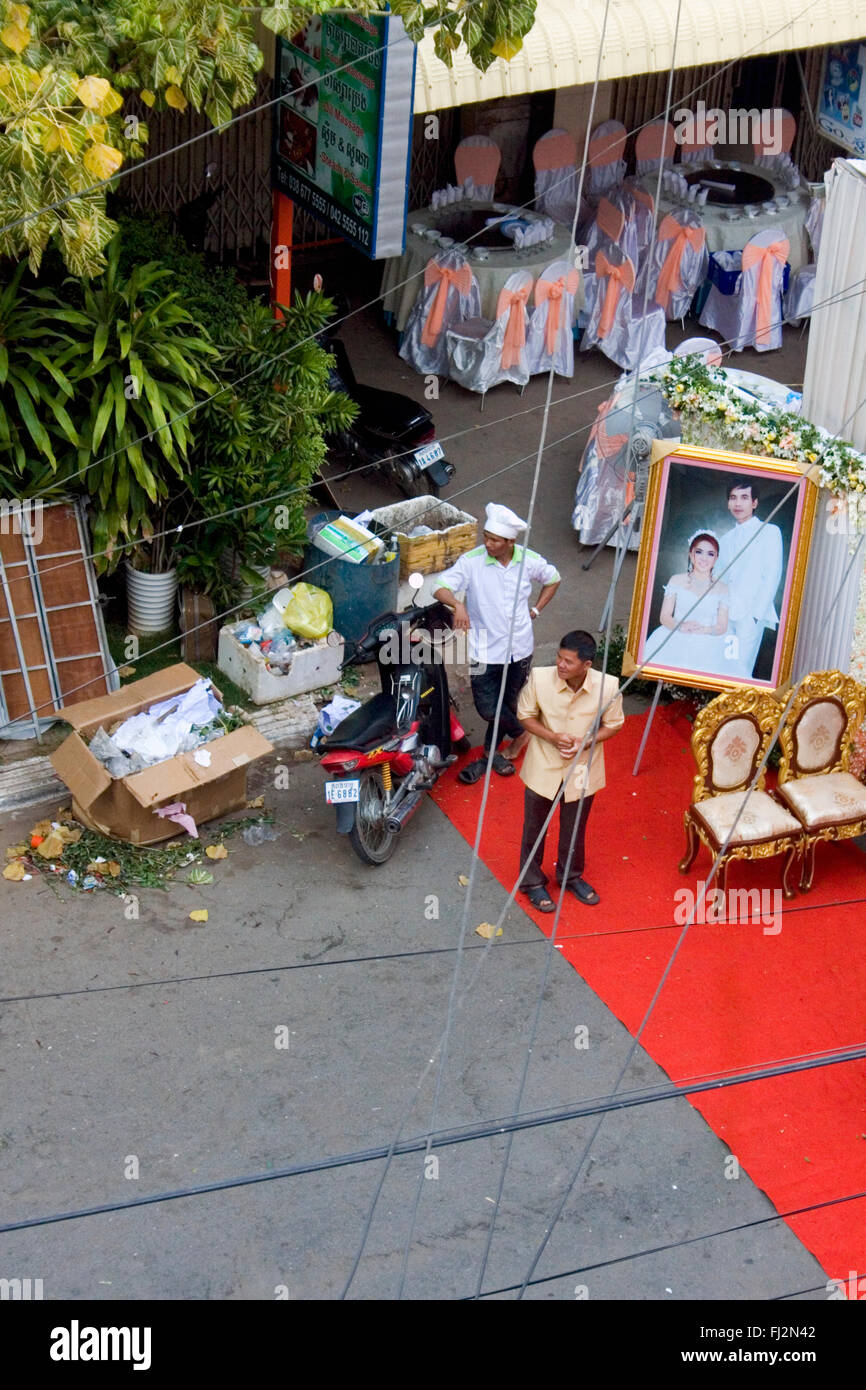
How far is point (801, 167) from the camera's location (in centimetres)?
1437

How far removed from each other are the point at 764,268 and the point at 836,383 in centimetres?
490

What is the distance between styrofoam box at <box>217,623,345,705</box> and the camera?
27.7 feet

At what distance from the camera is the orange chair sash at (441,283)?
1127cm

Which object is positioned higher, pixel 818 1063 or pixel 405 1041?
pixel 818 1063

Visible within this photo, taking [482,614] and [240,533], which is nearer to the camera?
[482,614]

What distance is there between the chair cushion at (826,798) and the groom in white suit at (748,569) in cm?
72

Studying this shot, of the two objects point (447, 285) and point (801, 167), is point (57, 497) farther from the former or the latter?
point (801, 167)

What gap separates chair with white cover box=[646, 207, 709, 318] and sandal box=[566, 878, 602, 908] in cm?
641

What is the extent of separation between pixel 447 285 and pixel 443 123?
2228 mm

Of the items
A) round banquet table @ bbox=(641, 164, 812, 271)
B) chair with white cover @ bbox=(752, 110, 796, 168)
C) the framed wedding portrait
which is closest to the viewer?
the framed wedding portrait

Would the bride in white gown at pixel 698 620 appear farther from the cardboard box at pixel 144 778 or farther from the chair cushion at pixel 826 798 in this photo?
the cardboard box at pixel 144 778

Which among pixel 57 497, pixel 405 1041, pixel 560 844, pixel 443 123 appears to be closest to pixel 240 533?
pixel 57 497

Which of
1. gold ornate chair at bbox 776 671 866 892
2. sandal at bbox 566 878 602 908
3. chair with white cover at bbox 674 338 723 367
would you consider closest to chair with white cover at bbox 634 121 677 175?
chair with white cover at bbox 674 338 723 367

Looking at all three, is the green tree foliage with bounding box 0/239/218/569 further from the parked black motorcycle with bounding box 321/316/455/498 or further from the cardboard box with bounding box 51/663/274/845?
the parked black motorcycle with bounding box 321/316/455/498
